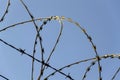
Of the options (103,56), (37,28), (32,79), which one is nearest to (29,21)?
(37,28)

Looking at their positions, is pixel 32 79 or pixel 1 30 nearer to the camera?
pixel 32 79

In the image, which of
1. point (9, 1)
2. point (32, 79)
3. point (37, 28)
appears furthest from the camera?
point (9, 1)

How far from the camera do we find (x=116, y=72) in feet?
16.8

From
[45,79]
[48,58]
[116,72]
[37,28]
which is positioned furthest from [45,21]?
[116,72]

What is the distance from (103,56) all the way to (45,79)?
1.03m

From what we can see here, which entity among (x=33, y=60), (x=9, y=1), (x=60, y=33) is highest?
(x=9, y=1)

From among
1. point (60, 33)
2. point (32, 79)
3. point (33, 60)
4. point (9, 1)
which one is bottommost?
point (32, 79)

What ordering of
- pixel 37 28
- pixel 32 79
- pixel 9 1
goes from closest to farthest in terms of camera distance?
pixel 32 79, pixel 37 28, pixel 9 1

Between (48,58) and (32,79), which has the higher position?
(48,58)

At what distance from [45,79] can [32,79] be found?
8.8 inches

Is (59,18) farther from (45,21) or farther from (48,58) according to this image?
(48,58)

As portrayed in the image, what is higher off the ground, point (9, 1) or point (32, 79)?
point (9, 1)

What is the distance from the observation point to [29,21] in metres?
5.24

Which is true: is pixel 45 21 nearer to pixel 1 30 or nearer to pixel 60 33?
pixel 60 33
